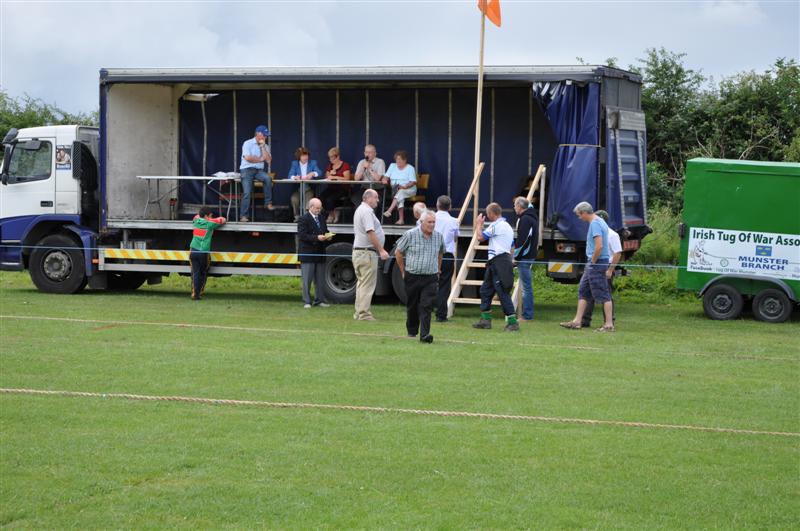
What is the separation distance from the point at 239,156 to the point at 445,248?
6.49 meters

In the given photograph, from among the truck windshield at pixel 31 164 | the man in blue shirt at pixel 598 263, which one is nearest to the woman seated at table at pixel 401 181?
the man in blue shirt at pixel 598 263

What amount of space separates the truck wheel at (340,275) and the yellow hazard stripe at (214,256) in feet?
1.94

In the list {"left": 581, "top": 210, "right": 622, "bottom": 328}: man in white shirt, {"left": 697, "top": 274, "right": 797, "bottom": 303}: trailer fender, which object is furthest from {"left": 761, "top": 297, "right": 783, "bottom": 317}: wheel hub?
{"left": 581, "top": 210, "right": 622, "bottom": 328}: man in white shirt

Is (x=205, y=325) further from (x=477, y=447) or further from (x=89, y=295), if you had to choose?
(x=477, y=447)

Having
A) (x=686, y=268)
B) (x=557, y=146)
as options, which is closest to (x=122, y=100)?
(x=557, y=146)

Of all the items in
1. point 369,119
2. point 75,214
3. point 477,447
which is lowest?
point 477,447

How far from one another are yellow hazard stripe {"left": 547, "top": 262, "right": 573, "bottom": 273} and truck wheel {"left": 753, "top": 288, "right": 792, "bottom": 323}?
277 cm

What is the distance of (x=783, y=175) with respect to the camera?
16.7 m

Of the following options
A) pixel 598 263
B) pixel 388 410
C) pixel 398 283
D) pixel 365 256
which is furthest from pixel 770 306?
pixel 388 410

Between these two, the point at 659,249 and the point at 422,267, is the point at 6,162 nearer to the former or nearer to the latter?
the point at 422,267

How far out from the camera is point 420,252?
534 inches

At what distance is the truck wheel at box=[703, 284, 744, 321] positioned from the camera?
17.0 metres

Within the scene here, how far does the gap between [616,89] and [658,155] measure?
1256 cm

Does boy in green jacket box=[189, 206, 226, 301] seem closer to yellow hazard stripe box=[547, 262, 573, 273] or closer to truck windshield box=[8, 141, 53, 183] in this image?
truck windshield box=[8, 141, 53, 183]
